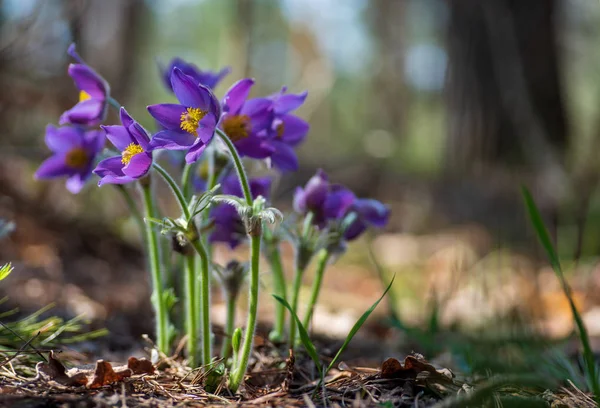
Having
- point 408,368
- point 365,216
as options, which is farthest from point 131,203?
point 408,368

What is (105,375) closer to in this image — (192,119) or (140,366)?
(140,366)

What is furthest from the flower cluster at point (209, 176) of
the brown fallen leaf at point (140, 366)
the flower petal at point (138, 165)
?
the brown fallen leaf at point (140, 366)

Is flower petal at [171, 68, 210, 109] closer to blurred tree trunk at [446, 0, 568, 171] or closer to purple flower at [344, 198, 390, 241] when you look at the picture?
purple flower at [344, 198, 390, 241]

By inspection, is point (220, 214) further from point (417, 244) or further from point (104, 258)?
point (417, 244)

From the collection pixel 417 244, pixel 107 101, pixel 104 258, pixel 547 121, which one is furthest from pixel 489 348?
pixel 547 121

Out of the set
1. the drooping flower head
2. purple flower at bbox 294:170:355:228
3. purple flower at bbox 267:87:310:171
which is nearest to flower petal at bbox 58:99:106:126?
the drooping flower head
